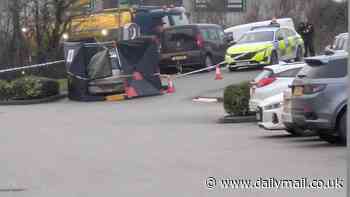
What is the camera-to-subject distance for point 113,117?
2422cm

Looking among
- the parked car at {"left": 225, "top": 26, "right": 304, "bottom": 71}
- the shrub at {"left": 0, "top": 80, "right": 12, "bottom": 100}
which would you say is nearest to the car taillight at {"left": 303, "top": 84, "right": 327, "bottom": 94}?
the shrub at {"left": 0, "top": 80, "right": 12, "bottom": 100}

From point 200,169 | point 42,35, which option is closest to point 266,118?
point 200,169

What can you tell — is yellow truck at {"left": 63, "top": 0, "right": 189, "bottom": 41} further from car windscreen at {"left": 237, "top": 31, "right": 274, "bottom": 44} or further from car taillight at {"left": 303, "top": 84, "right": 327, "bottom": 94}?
car taillight at {"left": 303, "top": 84, "right": 327, "bottom": 94}

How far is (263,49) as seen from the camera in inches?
1307

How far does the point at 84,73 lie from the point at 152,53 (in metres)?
2.47

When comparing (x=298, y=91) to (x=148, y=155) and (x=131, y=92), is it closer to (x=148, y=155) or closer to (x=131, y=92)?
(x=148, y=155)

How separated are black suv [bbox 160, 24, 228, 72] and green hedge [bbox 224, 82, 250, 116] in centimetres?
1271

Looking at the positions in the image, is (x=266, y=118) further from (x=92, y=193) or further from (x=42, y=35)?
(x=42, y=35)

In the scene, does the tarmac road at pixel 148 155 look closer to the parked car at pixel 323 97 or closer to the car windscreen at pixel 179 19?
the parked car at pixel 323 97

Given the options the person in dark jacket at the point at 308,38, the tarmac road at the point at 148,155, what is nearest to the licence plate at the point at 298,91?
the tarmac road at the point at 148,155

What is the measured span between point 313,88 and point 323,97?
238 millimetres

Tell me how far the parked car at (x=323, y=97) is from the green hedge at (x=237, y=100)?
6.64 metres

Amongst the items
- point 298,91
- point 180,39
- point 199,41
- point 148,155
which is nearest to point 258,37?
point 199,41

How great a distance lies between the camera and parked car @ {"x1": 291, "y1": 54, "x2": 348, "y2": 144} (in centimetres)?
1483
